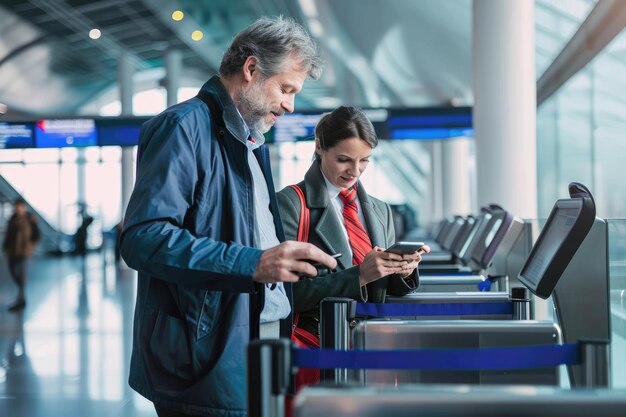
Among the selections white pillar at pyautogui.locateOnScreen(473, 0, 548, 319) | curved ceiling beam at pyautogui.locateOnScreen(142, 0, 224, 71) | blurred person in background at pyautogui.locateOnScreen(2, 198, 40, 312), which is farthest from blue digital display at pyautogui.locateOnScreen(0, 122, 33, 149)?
white pillar at pyautogui.locateOnScreen(473, 0, 548, 319)

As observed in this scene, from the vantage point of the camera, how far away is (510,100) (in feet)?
29.6

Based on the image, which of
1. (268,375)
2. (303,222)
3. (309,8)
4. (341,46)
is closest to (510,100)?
(303,222)

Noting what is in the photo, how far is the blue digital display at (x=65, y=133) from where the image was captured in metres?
16.0

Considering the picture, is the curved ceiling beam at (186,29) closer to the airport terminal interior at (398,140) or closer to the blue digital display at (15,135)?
the airport terminal interior at (398,140)

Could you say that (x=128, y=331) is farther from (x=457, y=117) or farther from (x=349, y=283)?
(x=457, y=117)

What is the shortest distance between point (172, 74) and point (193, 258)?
21255 millimetres

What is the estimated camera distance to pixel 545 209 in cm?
1702

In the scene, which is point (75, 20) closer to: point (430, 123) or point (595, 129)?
point (430, 123)

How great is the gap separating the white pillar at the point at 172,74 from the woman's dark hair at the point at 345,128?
63.3 feet

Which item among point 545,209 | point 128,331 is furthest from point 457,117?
point 128,331

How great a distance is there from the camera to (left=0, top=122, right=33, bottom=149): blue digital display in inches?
622

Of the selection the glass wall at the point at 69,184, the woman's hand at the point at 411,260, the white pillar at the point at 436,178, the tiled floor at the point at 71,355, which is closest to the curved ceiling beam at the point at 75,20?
the tiled floor at the point at 71,355

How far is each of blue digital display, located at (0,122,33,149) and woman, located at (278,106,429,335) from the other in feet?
43.6

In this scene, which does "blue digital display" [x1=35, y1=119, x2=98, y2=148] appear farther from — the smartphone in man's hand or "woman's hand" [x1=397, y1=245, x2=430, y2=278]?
the smartphone in man's hand
